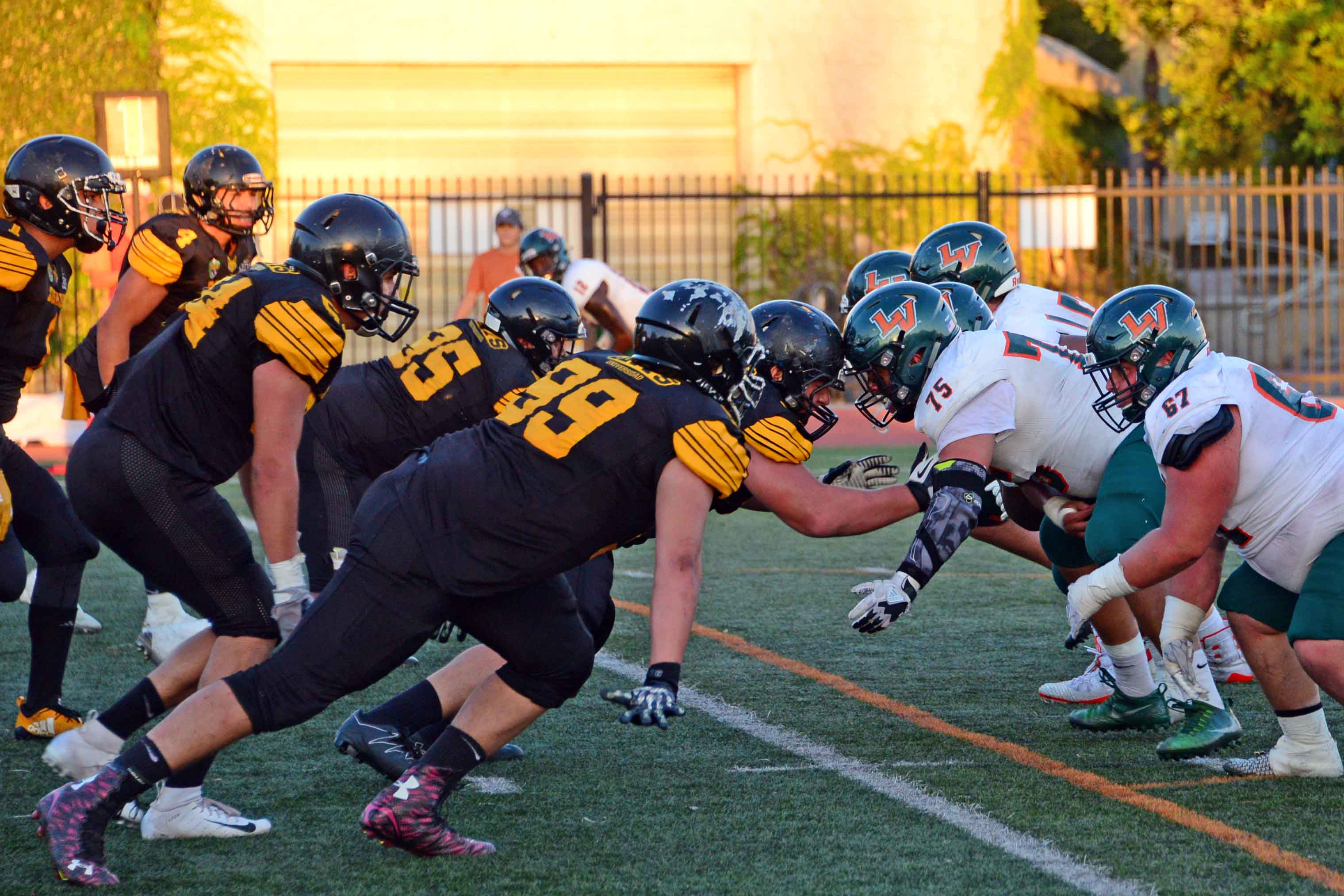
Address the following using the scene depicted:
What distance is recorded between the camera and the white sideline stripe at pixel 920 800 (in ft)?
11.9

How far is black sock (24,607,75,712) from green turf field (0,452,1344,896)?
0.75 ft

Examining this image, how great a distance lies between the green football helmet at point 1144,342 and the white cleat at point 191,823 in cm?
268

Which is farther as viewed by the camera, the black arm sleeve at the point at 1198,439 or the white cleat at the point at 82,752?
the white cleat at the point at 82,752

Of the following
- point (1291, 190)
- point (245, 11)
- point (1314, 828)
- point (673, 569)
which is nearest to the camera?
point (673, 569)

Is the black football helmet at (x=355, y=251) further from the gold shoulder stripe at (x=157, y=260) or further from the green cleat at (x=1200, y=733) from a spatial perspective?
the green cleat at (x=1200, y=733)

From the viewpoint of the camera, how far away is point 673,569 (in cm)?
369

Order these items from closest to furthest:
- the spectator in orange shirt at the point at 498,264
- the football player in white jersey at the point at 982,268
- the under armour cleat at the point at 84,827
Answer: the under armour cleat at the point at 84,827
the football player in white jersey at the point at 982,268
the spectator in orange shirt at the point at 498,264

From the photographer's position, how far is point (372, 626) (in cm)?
372

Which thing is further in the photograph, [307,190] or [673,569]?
[307,190]

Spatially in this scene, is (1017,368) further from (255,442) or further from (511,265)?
(511,265)

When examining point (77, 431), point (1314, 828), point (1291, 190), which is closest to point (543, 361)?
point (1314, 828)

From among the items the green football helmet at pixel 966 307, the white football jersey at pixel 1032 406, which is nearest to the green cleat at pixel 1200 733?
the white football jersey at pixel 1032 406

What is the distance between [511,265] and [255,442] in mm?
9573

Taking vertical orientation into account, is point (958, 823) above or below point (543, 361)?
below
